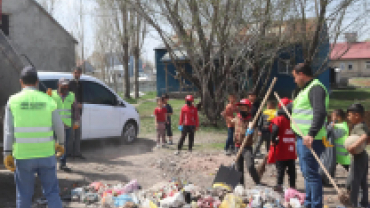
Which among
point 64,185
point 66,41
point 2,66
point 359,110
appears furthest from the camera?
point 66,41

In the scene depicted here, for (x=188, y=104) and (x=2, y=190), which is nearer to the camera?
(x=2, y=190)

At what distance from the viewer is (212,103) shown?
13.8m

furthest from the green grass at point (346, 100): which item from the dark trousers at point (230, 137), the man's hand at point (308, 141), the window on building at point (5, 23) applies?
the window on building at point (5, 23)

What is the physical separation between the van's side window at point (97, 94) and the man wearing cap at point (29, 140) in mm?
5061

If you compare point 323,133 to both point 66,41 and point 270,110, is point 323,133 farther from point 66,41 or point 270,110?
point 66,41

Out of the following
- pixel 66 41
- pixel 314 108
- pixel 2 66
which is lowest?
pixel 314 108

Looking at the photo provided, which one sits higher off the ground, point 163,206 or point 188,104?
point 188,104

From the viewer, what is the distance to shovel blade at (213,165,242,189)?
18.4 feet

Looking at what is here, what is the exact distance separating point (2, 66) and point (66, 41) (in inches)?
615

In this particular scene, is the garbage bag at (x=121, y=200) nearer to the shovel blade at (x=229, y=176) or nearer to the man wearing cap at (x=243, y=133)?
the shovel blade at (x=229, y=176)

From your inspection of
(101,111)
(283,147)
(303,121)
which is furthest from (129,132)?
(303,121)

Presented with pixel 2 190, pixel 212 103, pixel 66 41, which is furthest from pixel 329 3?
pixel 66 41

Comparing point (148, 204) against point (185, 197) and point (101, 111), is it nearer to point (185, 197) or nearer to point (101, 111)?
point (185, 197)

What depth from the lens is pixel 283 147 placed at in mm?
5824
